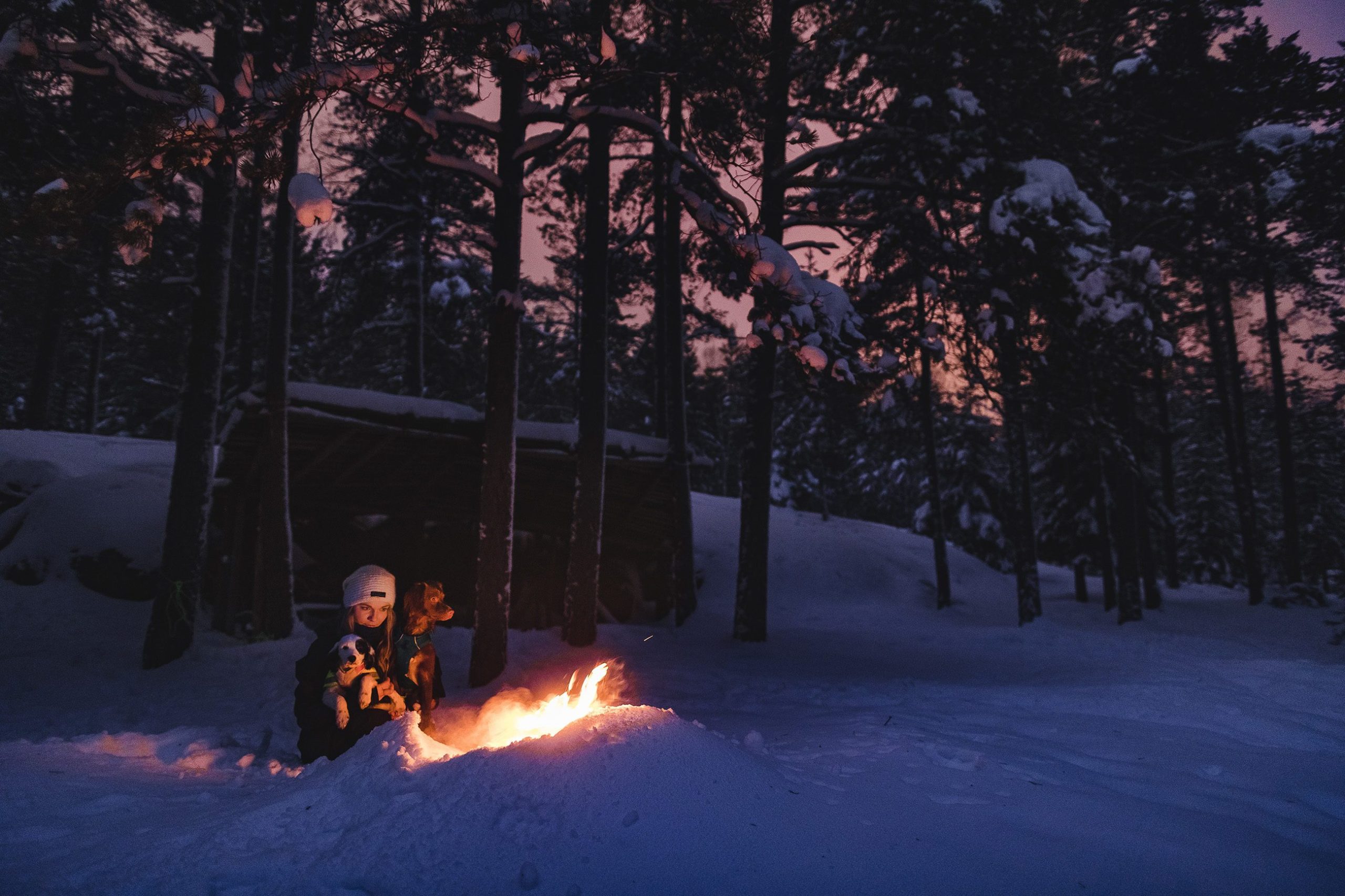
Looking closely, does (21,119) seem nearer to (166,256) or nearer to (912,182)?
(912,182)

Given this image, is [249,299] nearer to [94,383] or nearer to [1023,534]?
[94,383]

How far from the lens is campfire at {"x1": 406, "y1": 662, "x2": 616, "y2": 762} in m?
4.47

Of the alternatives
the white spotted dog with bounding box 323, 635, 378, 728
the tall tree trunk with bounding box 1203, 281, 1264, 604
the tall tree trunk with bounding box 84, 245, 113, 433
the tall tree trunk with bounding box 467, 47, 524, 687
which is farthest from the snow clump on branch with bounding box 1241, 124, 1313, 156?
the tall tree trunk with bounding box 84, 245, 113, 433

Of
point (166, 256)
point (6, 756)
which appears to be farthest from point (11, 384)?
point (6, 756)

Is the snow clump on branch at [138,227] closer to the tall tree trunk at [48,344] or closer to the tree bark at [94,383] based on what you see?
the tall tree trunk at [48,344]

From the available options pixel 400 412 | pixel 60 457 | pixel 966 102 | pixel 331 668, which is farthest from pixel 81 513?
pixel 966 102

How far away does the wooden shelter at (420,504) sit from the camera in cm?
1033

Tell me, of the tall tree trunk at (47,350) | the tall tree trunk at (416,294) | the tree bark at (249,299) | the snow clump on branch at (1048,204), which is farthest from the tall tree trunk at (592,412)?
the tall tree trunk at (47,350)

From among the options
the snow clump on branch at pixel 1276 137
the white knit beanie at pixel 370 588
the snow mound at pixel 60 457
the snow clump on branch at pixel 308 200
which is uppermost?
the snow clump on branch at pixel 1276 137

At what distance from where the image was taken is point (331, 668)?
15.9ft

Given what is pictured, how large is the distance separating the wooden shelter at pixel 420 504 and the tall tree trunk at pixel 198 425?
0.66m

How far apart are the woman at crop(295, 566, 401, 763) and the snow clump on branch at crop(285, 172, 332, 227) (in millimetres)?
2505

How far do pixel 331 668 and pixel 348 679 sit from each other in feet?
0.58

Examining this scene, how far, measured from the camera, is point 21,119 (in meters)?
6.82
